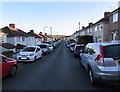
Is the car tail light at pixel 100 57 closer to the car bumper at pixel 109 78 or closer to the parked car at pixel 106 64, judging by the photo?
the parked car at pixel 106 64

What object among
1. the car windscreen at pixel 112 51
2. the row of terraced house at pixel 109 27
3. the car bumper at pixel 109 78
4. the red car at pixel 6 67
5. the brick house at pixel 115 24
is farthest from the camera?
the row of terraced house at pixel 109 27

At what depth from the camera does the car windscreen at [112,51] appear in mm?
7742

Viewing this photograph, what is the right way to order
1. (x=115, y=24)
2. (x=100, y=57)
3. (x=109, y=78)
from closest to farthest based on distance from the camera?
(x=109, y=78) < (x=100, y=57) < (x=115, y=24)

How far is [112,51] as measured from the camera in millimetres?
7949

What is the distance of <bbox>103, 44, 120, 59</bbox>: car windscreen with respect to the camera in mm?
7742

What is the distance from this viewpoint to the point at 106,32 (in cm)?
4034

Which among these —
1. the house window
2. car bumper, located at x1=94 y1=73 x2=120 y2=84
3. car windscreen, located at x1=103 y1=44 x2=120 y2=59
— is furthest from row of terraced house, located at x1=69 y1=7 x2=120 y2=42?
car bumper, located at x1=94 y1=73 x2=120 y2=84

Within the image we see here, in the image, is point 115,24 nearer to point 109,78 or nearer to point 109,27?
point 109,27

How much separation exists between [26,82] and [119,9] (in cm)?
2418

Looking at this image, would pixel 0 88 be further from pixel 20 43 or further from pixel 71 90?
pixel 20 43

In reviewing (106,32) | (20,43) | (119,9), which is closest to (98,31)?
(106,32)

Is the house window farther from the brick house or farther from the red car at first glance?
the red car

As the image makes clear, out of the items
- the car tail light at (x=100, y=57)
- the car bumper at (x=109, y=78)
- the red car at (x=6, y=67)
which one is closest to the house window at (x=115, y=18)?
the red car at (x=6, y=67)

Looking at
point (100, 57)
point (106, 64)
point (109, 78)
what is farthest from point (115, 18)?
point (109, 78)
